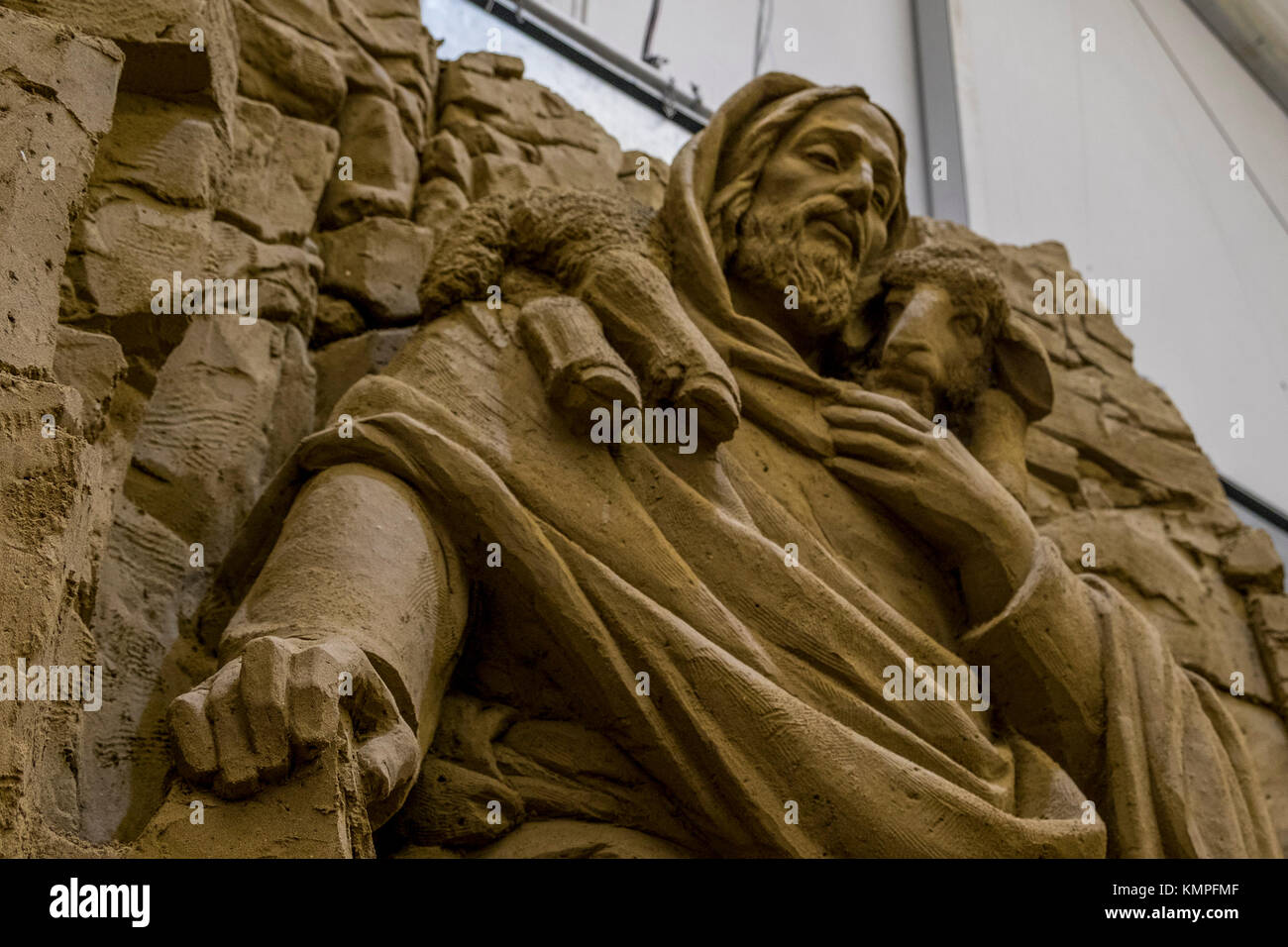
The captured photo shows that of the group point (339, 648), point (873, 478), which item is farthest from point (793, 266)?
point (339, 648)

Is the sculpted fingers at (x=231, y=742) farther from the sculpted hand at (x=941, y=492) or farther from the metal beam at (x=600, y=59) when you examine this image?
the metal beam at (x=600, y=59)

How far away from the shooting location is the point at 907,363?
10.4ft

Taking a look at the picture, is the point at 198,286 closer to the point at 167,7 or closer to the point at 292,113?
the point at 167,7

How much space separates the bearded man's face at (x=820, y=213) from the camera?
312 centimetres

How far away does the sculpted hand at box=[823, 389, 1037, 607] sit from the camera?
2.76m

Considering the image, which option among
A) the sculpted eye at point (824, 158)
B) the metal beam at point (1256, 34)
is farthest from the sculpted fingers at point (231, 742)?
the metal beam at point (1256, 34)

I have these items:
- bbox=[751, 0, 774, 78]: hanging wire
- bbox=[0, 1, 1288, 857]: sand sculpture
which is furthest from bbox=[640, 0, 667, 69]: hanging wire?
bbox=[0, 1, 1288, 857]: sand sculpture

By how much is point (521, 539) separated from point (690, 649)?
0.31m

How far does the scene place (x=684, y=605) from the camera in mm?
2363

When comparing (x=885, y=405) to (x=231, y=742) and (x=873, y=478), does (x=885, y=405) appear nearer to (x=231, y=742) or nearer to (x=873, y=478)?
(x=873, y=478)

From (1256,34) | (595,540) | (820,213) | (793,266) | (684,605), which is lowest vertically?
(684,605)

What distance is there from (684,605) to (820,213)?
1124 mm

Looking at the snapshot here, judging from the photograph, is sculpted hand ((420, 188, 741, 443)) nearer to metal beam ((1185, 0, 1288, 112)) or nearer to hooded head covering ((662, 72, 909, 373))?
hooded head covering ((662, 72, 909, 373))
